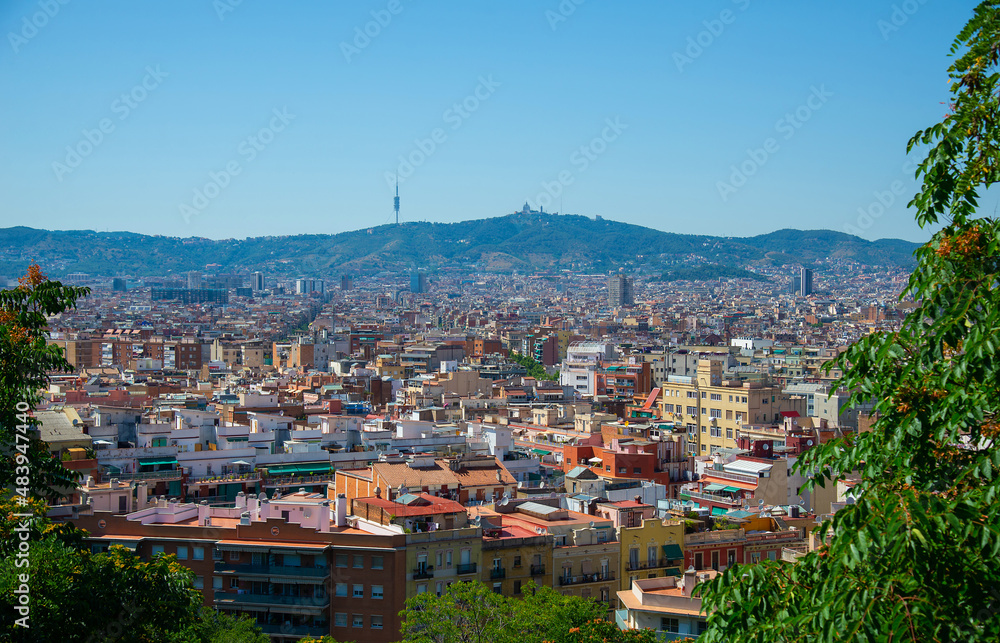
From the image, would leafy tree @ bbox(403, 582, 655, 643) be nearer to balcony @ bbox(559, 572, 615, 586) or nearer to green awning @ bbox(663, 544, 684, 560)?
balcony @ bbox(559, 572, 615, 586)

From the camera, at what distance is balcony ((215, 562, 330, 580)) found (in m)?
18.7

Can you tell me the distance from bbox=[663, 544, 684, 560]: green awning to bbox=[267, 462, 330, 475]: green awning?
1154 centimetres

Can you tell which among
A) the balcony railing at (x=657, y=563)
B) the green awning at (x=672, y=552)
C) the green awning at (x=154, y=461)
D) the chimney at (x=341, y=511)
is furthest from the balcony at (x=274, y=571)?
the green awning at (x=154, y=461)

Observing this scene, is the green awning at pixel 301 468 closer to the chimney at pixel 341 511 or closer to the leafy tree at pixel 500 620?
the chimney at pixel 341 511

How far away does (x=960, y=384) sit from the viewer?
481cm

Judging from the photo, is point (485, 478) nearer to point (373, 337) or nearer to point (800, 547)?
point (800, 547)

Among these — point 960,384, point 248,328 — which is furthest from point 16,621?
point 248,328

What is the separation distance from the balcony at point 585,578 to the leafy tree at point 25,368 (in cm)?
1281

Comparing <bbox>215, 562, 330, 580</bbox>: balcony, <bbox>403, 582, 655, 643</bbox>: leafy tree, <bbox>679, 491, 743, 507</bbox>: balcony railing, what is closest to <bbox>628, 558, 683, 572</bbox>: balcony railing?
<bbox>403, 582, 655, 643</bbox>: leafy tree

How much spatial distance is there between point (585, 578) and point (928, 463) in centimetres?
1580

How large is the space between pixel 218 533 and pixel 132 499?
3329 millimetres

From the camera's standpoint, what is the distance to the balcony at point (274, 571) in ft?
61.4

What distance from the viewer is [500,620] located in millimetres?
15617

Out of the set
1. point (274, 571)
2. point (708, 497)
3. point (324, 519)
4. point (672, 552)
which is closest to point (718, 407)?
point (708, 497)
